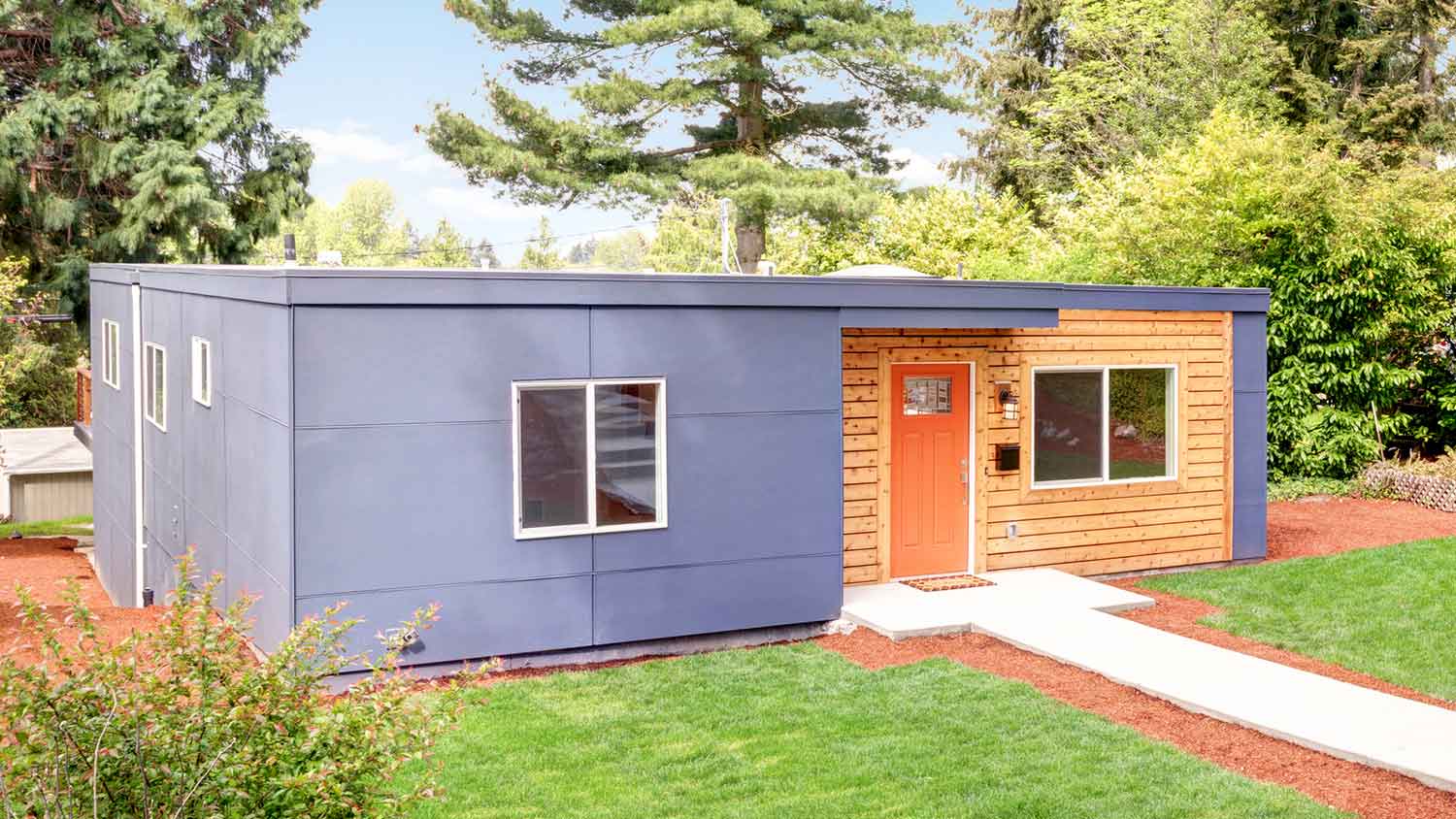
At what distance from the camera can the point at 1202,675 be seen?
8.19 meters

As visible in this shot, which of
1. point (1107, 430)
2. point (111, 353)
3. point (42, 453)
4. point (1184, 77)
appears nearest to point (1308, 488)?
point (1107, 430)

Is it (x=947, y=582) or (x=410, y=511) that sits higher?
(x=410, y=511)

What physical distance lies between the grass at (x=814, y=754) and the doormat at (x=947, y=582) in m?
1.99

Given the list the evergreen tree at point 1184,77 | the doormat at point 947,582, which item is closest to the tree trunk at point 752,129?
the evergreen tree at point 1184,77

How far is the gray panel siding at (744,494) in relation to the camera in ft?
29.5

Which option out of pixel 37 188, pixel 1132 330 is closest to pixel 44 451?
pixel 37 188

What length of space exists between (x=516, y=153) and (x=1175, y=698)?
19.5 meters

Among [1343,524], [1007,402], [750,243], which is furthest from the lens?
[750,243]

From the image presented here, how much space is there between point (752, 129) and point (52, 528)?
1533cm

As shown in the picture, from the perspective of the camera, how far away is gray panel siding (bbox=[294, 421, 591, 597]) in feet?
26.2

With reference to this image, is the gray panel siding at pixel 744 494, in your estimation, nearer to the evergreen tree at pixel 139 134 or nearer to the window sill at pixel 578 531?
the window sill at pixel 578 531

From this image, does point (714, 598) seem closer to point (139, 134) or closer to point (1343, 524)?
point (1343, 524)

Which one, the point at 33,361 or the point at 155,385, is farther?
the point at 33,361

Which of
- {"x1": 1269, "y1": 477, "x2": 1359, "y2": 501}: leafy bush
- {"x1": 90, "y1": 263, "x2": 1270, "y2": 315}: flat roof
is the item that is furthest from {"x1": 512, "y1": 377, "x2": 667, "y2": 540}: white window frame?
{"x1": 1269, "y1": 477, "x2": 1359, "y2": 501}: leafy bush
